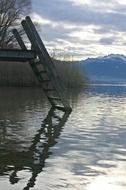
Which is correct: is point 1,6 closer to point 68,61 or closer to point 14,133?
point 68,61

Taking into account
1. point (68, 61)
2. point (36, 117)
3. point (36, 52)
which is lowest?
point (68, 61)

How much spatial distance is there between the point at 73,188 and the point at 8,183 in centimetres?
133

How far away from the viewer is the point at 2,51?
30.4m

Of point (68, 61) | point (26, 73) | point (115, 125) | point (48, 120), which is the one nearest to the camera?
point (115, 125)

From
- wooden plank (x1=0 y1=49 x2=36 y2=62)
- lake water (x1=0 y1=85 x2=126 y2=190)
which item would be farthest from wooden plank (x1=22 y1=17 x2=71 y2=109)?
lake water (x1=0 y1=85 x2=126 y2=190)

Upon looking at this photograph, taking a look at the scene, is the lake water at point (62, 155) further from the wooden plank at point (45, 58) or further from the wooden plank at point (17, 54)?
the wooden plank at point (17, 54)

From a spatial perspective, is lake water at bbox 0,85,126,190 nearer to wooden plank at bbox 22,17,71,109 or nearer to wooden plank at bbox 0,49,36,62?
wooden plank at bbox 22,17,71,109

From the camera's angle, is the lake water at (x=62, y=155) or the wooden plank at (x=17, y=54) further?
the wooden plank at (x=17, y=54)

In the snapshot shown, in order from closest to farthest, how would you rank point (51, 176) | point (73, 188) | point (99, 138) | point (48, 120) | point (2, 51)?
1. point (73, 188)
2. point (51, 176)
3. point (99, 138)
4. point (48, 120)
5. point (2, 51)

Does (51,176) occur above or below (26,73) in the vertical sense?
above

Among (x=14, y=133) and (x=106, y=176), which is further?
(x=14, y=133)

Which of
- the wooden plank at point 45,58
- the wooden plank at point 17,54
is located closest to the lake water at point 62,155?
the wooden plank at point 45,58

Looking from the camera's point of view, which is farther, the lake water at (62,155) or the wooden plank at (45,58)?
the wooden plank at (45,58)

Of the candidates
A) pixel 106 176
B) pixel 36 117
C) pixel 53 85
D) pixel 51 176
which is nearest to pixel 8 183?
pixel 51 176
